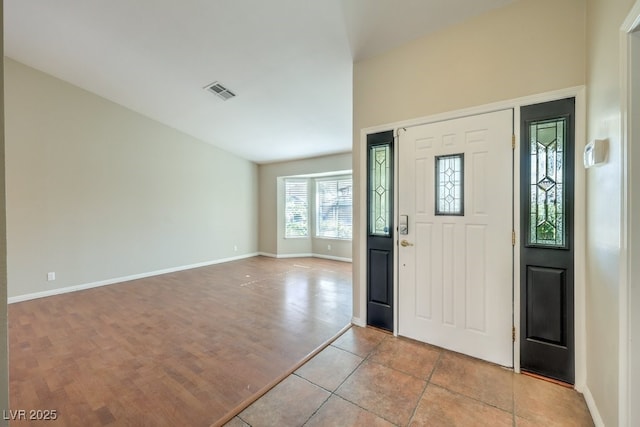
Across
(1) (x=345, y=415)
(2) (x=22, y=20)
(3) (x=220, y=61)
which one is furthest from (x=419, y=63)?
(2) (x=22, y=20)

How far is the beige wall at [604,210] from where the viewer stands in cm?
140

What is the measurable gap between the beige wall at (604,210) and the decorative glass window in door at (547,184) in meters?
0.17

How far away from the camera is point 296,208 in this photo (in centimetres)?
749

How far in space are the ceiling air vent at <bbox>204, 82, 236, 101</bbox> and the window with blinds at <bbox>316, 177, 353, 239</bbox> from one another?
11.5 ft

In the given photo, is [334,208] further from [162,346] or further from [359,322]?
[162,346]

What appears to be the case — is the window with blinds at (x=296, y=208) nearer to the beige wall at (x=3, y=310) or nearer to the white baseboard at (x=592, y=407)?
the white baseboard at (x=592, y=407)

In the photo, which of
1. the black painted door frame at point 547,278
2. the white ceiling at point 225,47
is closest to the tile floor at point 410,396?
the black painted door frame at point 547,278

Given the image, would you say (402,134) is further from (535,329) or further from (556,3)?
(535,329)

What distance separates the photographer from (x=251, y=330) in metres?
2.93

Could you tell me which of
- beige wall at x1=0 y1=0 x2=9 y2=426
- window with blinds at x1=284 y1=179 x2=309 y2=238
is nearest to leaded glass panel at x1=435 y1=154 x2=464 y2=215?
beige wall at x1=0 y1=0 x2=9 y2=426

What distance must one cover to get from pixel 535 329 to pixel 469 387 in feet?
2.33

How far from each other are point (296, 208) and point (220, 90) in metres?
3.97

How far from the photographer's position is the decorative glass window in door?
6.56 ft

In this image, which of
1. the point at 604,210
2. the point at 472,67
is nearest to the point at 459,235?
the point at 604,210
